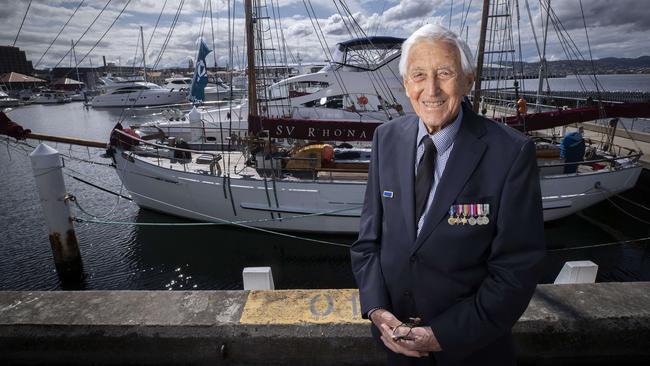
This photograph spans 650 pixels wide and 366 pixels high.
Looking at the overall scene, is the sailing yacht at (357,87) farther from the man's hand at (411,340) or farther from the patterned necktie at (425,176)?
the man's hand at (411,340)

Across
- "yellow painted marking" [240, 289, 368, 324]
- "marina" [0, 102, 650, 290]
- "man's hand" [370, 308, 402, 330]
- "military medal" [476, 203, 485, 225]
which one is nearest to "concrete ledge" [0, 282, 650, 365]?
"yellow painted marking" [240, 289, 368, 324]

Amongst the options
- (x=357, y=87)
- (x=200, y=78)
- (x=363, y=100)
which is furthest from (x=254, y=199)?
(x=200, y=78)

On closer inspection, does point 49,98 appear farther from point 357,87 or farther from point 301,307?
point 301,307

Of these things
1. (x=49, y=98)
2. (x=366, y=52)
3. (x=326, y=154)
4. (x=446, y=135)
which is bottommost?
(x=326, y=154)

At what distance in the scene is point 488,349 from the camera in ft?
5.14

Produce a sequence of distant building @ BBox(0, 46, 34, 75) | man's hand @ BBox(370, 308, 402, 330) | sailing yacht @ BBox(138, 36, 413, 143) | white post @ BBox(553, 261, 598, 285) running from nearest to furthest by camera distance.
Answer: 1. man's hand @ BBox(370, 308, 402, 330)
2. white post @ BBox(553, 261, 598, 285)
3. sailing yacht @ BBox(138, 36, 413, 143)
4. distant building @ BBox(0, 46, 34, 75)

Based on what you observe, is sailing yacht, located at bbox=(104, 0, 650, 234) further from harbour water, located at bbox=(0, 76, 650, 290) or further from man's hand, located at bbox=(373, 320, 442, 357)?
man's hand, located at bbox=(373, 320, 442, 357)

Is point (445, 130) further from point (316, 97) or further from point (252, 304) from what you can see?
point (316, 97)

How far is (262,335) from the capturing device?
2602mm

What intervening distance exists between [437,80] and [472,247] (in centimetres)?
71

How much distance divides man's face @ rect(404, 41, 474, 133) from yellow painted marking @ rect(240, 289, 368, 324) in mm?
1734

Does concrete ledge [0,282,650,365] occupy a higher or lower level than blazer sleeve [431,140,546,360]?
lower

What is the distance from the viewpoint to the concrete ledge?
103 inches

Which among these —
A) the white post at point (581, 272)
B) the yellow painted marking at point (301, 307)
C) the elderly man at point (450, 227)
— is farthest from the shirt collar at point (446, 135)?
the white post at point (581, 272)
